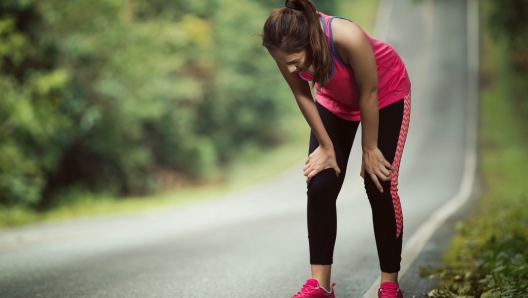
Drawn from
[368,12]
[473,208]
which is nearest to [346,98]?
[473,208]

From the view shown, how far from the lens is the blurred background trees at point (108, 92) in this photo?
46.9 ft

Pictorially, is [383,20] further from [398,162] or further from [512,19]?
[398,162]

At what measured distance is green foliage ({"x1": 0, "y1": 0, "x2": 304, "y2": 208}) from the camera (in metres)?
14.3

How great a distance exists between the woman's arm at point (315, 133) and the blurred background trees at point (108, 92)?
887cm

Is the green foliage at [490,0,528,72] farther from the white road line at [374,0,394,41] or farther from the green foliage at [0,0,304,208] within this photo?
the white road line at [374,0,394,41]

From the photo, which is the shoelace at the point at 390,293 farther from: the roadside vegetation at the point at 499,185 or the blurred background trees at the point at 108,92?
the blurred background trees at the point at 108,92

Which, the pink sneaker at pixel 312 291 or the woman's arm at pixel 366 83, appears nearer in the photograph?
the woman's arm at pixel 366 83

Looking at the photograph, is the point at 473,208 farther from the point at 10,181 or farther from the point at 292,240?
the point at 10,181

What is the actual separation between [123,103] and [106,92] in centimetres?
96

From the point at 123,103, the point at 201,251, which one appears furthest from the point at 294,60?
the point at 123,103

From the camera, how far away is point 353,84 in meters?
3.58

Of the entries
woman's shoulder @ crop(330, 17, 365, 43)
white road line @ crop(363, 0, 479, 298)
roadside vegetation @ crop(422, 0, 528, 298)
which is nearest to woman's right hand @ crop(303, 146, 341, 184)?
woman's shoulder @ crop(330, 17, 365, 43)

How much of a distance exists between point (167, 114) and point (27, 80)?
749 cm

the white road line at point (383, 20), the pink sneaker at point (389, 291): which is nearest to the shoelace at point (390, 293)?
the pink sneaker at point (389, 291)
